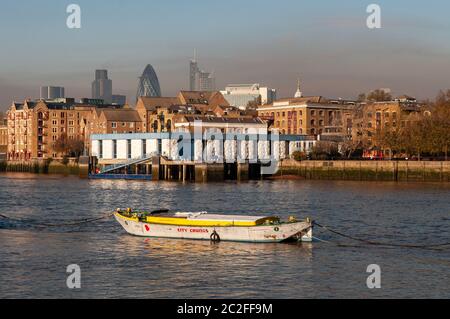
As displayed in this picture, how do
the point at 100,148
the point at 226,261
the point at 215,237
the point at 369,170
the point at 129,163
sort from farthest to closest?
the point at 100,148 < the point at 129,163 < the point at 369,170 < the point at 215,237 < the point at 226,261

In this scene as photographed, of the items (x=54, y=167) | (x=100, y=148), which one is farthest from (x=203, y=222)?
(x=54, y=167)

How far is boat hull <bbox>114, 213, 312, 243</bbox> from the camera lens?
1929 inches

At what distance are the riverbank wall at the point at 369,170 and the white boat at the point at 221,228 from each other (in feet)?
262

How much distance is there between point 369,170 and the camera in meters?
133

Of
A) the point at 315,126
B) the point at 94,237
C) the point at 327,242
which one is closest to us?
the point at 327,242

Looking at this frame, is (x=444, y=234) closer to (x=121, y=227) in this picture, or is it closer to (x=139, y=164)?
(x=121, y=227)

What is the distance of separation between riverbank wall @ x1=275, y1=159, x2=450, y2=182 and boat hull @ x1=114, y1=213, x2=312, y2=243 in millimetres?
80045

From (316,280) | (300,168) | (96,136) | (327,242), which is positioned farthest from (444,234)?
(96,136)

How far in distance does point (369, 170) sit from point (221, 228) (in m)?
86.7

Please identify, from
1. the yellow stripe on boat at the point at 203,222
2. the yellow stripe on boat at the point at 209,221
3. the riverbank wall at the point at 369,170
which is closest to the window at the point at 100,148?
the riverbank wall at the point at 369,170

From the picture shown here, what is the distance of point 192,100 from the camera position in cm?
19812

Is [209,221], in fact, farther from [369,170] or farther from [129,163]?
[129,163]
